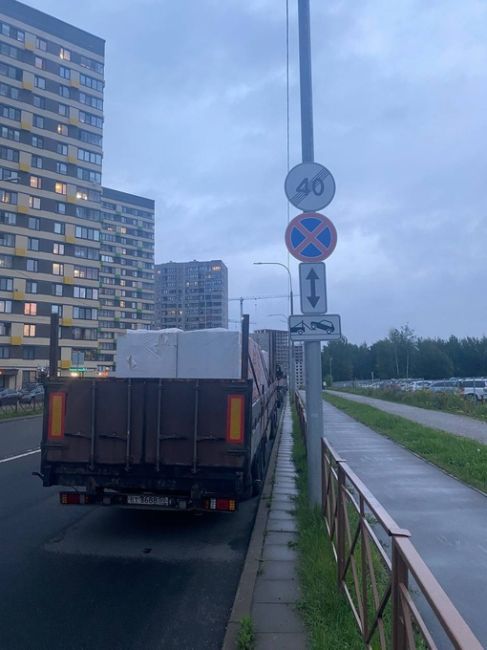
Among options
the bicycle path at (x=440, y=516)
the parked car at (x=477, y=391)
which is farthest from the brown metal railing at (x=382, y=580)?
the parked car at (x=477, y=391)

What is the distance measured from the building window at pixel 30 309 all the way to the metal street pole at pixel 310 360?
2153 inches

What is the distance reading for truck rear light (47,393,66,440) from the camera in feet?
20.7

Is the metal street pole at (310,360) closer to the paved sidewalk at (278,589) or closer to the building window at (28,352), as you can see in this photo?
the paved sidewalk at (278,589)

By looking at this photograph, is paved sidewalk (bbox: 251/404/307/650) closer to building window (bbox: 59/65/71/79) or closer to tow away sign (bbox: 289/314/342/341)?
tow away sign (bbox: 289/314/342/341)

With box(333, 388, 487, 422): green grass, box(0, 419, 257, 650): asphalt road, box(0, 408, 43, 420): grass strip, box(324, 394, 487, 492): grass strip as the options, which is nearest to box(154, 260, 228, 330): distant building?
box(333, 388, 487, 422): green grass

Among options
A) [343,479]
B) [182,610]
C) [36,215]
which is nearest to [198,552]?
[182,610]

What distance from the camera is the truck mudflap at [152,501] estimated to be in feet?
20.1

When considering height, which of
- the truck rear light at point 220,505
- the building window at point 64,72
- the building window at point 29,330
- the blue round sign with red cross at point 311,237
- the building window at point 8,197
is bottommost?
the truck rear light at point 220,505

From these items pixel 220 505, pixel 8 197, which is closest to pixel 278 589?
pixel 220 505

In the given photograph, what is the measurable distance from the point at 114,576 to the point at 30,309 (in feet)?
184

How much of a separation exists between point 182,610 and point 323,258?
166 inches

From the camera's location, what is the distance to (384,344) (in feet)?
321

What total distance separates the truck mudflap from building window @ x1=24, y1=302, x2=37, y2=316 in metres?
54.4

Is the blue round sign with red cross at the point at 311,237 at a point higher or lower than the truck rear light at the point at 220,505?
higher
